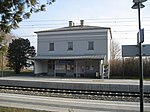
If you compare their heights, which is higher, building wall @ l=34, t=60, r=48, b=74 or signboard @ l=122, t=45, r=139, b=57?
signboard @ l=122, t=45, r=139, b=57

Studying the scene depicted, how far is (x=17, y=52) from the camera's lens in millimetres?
50594

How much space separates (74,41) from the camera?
46031mm

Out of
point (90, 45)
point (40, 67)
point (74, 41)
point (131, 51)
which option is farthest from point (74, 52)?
point (131, 51)

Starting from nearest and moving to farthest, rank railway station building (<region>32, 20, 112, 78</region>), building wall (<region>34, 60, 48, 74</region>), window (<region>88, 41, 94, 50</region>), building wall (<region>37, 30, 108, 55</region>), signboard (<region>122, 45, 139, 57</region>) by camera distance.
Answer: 1. signboard (<region>122, 45, 139, 57</region>)
2. railway station building (<region>32, 20, 112, 78</region>)
3. building wall (<region>37, 30, 108, 55</region>)
4. window (<region>88, 41, 94, 50</region>)
5. building wall (<region>34, 60, 48, 74</region>)

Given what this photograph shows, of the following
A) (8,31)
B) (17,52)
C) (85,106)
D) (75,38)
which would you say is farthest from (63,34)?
(8,31)

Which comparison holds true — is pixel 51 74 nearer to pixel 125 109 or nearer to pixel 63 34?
pixel 63 34

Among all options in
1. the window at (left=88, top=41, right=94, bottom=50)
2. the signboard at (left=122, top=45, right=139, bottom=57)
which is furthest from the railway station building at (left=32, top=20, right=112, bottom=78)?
the signboard at (left=122, top=45, right=139, bottom=57)

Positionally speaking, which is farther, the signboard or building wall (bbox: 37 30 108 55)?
building wall (bbox: 37 30 108 55)

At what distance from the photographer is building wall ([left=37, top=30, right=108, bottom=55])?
44.3 metres

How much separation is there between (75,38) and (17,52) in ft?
40.8

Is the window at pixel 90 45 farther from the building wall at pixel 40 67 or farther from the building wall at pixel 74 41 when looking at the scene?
the building wall at pixel 40 67

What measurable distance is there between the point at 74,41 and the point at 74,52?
1945 mm

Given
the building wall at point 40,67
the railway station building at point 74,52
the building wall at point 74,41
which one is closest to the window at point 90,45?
the railway station building at point 74,52

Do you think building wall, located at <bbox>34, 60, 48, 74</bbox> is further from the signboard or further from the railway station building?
the signboard
